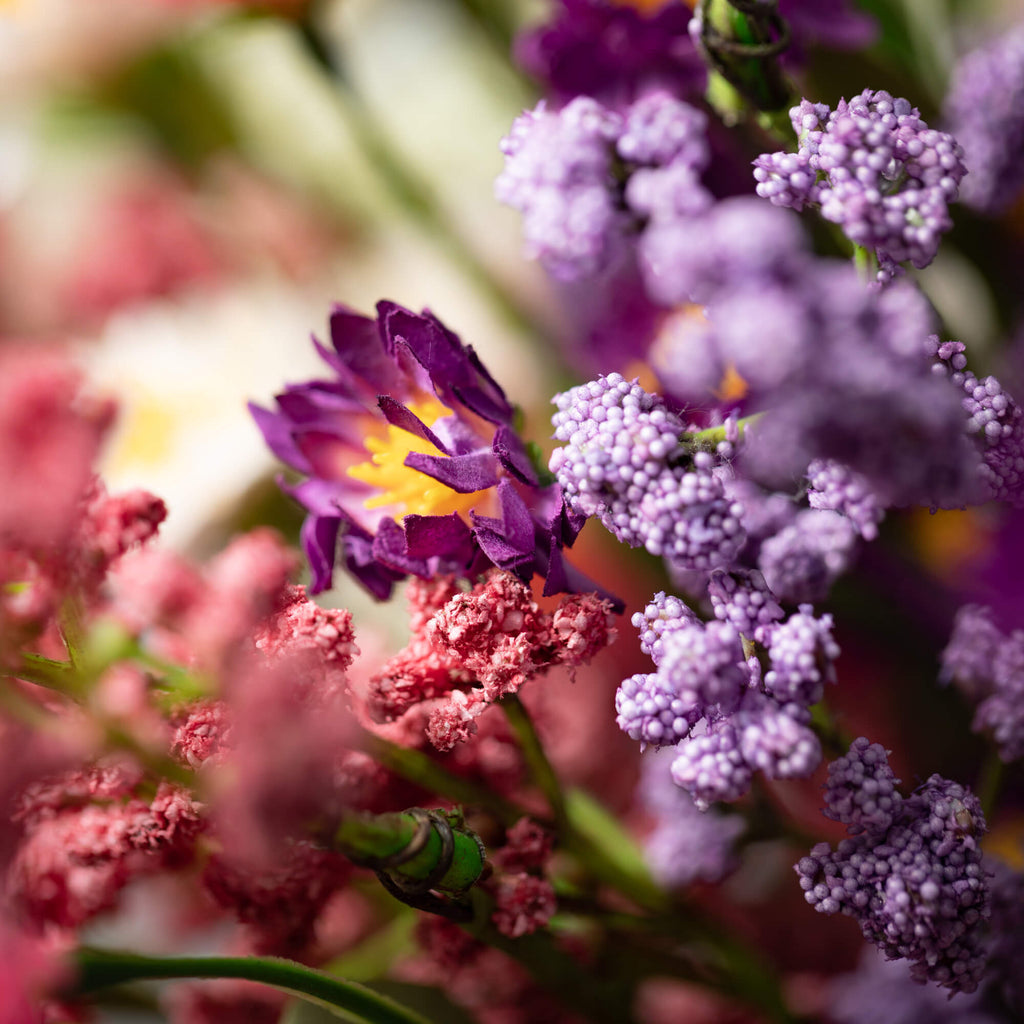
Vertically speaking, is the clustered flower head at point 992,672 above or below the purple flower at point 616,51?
below

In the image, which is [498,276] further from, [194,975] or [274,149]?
[194,975]

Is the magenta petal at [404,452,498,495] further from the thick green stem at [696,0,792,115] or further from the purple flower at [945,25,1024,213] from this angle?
→ the purple flower at [945,25,1024,213]

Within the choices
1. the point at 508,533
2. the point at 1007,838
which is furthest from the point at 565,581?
the point at 1007,838

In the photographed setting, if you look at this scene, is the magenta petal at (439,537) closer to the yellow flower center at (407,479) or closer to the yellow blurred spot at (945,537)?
the yellow flower center at (407,479)

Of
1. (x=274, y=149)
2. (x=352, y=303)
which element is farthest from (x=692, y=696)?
(x=274, y=149)

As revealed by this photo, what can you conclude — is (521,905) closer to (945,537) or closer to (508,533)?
(508,533)

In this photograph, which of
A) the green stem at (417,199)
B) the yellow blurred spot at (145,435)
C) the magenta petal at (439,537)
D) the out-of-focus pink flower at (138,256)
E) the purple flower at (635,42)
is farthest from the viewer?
the out-of-focus pink flower at (138,256)

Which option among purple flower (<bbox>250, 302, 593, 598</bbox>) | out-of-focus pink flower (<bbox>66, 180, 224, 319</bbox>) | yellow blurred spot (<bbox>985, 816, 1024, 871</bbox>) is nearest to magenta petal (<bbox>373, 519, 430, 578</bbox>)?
purple flower (<bbox>250, 302, 593, 598</bbox>)

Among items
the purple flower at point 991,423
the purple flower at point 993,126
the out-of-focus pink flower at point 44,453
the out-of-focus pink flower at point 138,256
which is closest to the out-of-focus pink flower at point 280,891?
the out-of-focus pink flower at point 44,453
